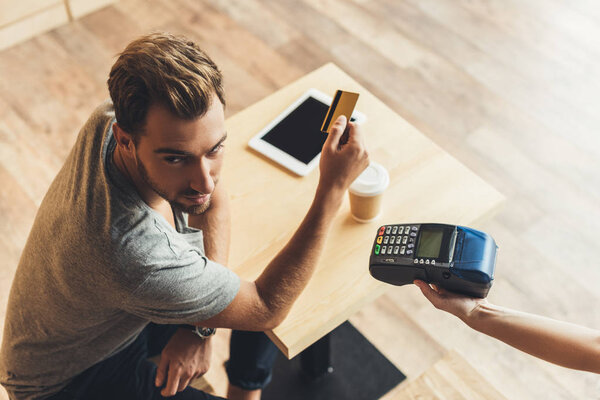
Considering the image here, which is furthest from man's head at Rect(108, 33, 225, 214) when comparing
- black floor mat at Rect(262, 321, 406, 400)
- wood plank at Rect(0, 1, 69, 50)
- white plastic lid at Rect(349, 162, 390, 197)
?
wood plank at Rect(0, 1, 69, 50)

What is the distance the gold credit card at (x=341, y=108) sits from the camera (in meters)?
1.29

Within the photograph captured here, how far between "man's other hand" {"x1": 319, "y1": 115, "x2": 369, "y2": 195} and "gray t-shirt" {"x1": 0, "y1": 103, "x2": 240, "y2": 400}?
258 mm

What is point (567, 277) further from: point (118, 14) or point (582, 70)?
point (118, 14)

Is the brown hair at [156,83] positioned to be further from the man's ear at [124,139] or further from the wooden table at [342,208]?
the wooden table at [342,208]

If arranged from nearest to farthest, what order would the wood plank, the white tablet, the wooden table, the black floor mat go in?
the wooden table < the white tablet < the black floor mat < the wood plank

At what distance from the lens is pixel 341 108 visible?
4.26 feet

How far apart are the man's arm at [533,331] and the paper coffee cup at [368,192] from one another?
23 centimetres

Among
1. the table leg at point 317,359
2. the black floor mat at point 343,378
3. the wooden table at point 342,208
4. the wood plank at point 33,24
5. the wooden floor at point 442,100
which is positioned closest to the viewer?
the wooden table at point 342,208

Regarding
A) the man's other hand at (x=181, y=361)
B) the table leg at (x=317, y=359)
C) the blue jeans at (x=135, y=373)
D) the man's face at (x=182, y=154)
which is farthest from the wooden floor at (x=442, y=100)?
the man's face at (x=182, y=154)

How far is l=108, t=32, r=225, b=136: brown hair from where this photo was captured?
3.50 feet

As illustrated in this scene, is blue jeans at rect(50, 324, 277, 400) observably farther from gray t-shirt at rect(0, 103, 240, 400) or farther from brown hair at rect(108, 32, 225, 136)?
brown hair at rect(108, 32, 225, 136)

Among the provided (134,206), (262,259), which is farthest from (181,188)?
(262,259)

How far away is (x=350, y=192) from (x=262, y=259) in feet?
0.74

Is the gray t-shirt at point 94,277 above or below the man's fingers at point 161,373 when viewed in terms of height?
Answer: above
